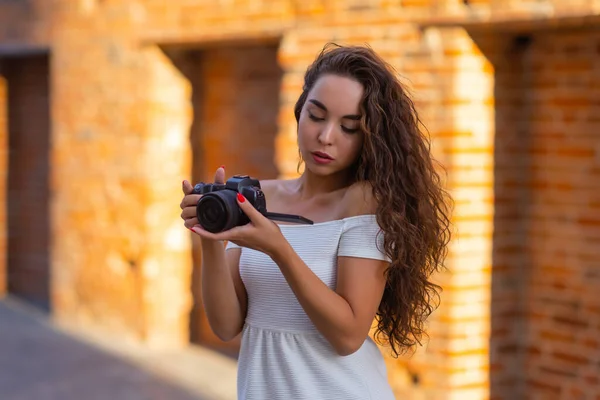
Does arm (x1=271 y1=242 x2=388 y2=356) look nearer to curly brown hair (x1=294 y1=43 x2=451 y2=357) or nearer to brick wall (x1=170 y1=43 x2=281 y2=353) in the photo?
curly brown hair (x1=294 y1=43 x2=451 y2=357)

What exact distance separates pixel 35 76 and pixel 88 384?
128 inches

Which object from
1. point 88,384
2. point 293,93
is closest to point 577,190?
point 293,93

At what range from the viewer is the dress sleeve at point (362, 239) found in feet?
6.43

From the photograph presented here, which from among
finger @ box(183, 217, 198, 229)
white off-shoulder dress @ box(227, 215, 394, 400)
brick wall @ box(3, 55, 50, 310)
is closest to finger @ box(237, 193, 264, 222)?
finger @ box(183, 217, 198, 229)

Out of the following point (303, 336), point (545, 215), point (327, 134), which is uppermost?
point (327, 134)

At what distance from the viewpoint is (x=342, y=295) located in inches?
76.0

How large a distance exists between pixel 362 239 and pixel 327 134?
0.23 m

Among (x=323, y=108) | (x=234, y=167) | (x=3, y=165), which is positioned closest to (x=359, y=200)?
(x=323, y=108)

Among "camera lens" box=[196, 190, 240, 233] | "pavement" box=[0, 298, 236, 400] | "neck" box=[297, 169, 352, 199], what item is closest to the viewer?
"camera lens" box=[196, 190, 240, 233]

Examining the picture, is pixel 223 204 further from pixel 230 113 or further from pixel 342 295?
pixel 230 113

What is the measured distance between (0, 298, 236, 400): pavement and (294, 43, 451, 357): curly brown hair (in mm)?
3275

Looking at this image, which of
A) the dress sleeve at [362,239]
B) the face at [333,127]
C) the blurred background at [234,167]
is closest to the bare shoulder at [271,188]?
the face at [333,127]

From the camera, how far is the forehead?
2.05m

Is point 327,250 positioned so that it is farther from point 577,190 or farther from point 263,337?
point 577,190
